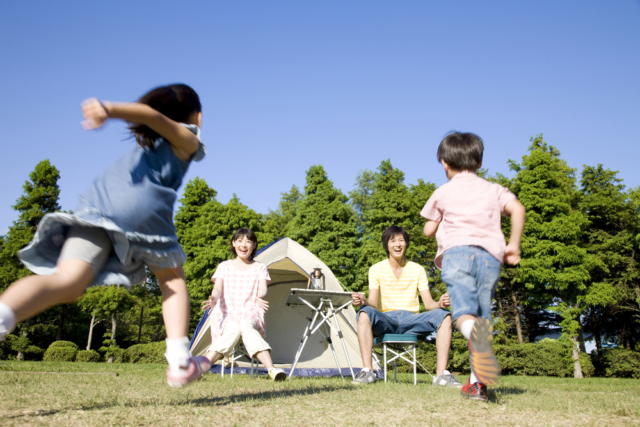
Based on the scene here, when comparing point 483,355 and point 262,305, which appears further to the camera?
point 262,305

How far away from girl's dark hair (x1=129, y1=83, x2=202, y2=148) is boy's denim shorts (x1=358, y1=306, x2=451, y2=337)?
261 cm

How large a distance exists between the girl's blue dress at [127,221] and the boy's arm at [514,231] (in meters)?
1.70

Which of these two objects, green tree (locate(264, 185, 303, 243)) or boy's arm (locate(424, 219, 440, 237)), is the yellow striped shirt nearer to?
boy's arm (locate(424, 219, 440, 237))

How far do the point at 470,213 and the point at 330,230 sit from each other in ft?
64.7

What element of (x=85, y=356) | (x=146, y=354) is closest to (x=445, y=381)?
(x=146, y=354)

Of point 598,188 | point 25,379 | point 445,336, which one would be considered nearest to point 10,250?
point 25,379

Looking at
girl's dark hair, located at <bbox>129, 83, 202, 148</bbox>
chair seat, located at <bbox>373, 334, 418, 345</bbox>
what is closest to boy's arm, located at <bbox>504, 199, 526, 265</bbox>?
girl's dark hair, located at <bbox>129, 83, 202, 148</bbox>

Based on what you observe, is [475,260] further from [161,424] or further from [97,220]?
[97,220]

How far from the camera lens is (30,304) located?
1716mm

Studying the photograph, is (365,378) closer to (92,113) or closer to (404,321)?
(404,321)

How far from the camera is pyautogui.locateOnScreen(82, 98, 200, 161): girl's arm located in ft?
5.64

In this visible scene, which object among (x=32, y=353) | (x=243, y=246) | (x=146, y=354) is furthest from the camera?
(x=32, y=353)

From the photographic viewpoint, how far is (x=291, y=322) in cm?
877

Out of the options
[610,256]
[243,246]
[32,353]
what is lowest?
[32,353]
